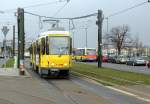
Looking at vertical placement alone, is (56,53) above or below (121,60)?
above

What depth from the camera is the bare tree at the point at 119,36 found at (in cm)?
12800

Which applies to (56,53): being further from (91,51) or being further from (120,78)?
(91,51)

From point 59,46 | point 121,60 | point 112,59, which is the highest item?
point 59,46

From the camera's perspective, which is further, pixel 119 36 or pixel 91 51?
pixel 119 36

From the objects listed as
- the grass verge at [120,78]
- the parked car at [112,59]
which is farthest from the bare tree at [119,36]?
the grass verge at [120,78]

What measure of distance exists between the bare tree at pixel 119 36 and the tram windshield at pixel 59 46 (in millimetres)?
95504

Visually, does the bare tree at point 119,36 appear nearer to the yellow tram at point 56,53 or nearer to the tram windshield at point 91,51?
the tram windshield at point 91,51

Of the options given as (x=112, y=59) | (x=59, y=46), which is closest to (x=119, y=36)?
(x=112, y=59)

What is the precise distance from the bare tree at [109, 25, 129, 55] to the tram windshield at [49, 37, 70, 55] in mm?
95504

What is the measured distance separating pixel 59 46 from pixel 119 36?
97.3 meters

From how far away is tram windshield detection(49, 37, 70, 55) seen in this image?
32500 mm

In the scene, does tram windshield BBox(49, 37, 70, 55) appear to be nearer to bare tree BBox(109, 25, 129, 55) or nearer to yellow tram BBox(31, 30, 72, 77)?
yellow tram BBox(31, 30, 72, 77)

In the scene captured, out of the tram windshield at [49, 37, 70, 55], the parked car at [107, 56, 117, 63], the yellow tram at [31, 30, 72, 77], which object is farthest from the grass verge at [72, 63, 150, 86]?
the parked car at [107, 56, 117, 63]

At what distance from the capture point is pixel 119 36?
129 m
